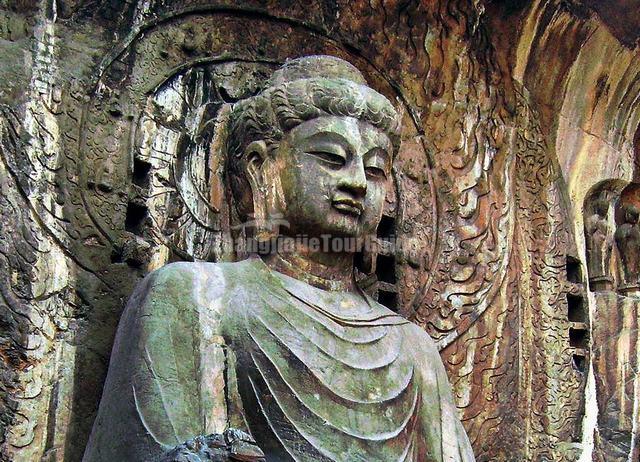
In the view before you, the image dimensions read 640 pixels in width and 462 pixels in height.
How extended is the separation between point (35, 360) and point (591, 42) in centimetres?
290

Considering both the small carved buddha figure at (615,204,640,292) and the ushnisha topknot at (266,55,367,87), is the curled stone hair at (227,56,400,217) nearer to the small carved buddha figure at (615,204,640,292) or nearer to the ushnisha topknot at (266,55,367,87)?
the ushnisha topknot at (266,55,367,87)

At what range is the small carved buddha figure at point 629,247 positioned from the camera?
5910 mm

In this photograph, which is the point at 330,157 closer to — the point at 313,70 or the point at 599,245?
the point at 313,70

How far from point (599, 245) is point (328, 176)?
1.91 meters

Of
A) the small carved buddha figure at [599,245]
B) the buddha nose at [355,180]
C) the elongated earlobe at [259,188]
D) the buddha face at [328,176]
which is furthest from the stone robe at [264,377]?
the small carved buddha figure at [599,245]

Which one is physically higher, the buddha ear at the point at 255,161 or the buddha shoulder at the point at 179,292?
the buddha ear at the point at 255,161

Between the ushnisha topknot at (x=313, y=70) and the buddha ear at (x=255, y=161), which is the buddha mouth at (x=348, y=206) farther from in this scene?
the ushnisha topknot at (x=313, y=70)

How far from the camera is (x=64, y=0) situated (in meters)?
4.88

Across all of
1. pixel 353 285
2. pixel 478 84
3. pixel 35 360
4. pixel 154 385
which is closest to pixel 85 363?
pixel 35 360

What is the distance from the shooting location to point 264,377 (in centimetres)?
413

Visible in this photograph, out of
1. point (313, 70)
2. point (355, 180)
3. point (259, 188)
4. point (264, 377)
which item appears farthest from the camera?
point (313, 70)

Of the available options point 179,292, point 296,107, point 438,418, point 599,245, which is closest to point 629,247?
point 599,245

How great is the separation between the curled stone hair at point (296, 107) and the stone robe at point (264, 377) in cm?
42

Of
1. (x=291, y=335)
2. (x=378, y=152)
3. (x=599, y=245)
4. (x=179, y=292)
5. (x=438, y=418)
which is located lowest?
(x=438, y=418)
